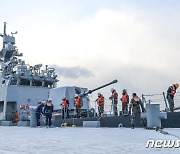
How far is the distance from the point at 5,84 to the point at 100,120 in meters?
11.3

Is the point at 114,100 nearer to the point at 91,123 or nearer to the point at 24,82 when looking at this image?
the point at 91,123

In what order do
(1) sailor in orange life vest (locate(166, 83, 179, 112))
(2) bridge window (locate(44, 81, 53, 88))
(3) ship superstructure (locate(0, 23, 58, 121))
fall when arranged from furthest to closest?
1. (2) bridge window (locate(44, 81, 53, 88))
2. (3) ship superstructure (locate(0, 23, 58, 121))
3. (1) sailor in orange life vest (locate(166, 83, 179, 112))

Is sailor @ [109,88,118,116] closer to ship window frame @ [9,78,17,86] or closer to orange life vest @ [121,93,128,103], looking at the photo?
orange life vest @ [121,93,128,103]

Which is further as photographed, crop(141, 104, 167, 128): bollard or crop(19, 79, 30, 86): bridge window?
crop(19, 79, 30, 86): bridge window

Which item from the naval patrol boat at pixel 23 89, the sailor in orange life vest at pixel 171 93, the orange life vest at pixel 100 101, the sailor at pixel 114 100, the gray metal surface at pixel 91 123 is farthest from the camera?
the naval patrol boat at pixel 23 89

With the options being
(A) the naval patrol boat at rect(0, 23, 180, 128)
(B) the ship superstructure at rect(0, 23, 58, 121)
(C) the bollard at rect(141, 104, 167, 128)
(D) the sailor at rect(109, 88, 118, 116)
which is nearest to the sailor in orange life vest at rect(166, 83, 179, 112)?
(C) the bollard at rect(141, 104, 167, 128)

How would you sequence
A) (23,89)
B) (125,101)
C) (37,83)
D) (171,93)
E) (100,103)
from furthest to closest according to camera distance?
1. (37,83)
2. (23,89)
3. (100,103)
4. (125,101)
5. (171,93)

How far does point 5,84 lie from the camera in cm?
2191

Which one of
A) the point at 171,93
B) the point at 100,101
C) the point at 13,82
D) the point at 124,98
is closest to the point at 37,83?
the point at 13,82

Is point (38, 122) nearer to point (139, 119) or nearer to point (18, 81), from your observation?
point (139, 119)

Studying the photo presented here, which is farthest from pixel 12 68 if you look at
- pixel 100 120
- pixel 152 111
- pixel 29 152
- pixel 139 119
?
pixel 29 152

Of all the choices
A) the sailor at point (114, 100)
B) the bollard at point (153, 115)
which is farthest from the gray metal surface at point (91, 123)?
the bollard at point (153, 115)

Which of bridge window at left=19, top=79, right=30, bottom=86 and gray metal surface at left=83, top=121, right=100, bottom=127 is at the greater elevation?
bridge window at left=19, top=79, right=30, bottom=86

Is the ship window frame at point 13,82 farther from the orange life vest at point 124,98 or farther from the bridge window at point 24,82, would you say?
the orange life vest at point 124,98
